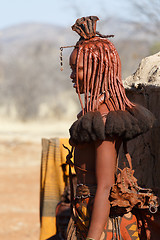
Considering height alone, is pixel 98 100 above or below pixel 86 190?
above

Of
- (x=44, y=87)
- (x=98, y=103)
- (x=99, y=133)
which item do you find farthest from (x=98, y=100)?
(x=44, y=87)

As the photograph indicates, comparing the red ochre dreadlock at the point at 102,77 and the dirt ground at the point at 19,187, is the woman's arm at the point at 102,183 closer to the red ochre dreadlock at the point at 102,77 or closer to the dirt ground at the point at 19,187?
the red ochre dreadlock at the point at 102,77

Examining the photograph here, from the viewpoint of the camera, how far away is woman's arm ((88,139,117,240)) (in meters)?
2.39

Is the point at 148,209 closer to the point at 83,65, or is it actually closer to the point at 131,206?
the point at 131,206

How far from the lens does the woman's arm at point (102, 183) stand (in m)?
2.39

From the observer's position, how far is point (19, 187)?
36.1 ft

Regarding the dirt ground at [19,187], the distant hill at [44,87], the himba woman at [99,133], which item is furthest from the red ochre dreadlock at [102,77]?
the distant hill at [44,87]

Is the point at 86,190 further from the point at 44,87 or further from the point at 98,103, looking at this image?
the point at 44,87

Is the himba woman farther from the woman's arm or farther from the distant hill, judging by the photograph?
the distant hill

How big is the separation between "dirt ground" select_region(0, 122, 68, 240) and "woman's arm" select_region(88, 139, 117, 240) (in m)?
4.97

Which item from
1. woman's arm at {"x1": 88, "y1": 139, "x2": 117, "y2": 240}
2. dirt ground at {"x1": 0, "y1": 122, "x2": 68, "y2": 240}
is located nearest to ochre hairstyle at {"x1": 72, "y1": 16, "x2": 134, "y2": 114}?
woman's arm at {"x1": 88, "y1": 139, "x2": 117, "y2": 240}

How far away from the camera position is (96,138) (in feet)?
7.78

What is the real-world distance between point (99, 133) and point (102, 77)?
0.39 m

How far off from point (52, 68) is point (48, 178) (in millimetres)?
30790
